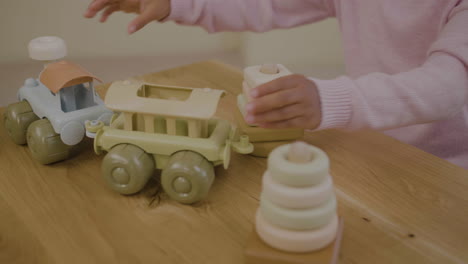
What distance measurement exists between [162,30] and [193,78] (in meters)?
0.46

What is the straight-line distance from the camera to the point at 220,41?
4.87 ft

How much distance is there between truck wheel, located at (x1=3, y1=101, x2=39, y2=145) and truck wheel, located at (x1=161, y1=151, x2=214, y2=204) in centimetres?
27

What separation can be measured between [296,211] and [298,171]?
4 centimetres

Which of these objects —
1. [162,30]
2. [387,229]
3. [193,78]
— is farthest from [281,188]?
[162,30]

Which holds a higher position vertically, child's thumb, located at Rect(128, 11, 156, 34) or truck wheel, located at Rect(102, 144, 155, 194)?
child's thumb, located at Rect(128, 11, 156, 34)

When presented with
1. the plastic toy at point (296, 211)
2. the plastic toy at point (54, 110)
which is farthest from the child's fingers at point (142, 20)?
the plastic toy at point (296, 211)

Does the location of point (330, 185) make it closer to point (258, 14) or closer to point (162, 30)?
point (258, 14)

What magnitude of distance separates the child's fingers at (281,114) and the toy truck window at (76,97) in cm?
26

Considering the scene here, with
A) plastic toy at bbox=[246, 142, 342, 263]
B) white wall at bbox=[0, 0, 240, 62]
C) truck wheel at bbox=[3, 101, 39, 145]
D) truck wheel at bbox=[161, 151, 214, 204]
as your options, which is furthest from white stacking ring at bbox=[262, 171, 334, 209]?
white wall at bbox=[0, 0, 240, 62]

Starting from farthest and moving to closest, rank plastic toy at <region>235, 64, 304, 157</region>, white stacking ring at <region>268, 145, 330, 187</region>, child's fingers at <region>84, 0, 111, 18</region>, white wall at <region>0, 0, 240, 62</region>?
white wall at <region>0, 0, 240, 62</region>
child's fingers at <region>84, 0, 111, 18</region>
plastic toy at <region>235, 64, 304, 157</region>
white stacking ring at <region>268, 145, 330, 187</region>

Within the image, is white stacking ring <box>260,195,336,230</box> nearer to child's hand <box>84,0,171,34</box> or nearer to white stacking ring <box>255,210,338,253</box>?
white stacking ring <box>255,210,338,253</box>

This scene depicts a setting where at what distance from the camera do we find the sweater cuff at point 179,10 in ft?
2.65

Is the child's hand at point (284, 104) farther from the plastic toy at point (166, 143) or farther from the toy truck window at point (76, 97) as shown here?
the toy truck window at point (76, 97)

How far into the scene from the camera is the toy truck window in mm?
632
